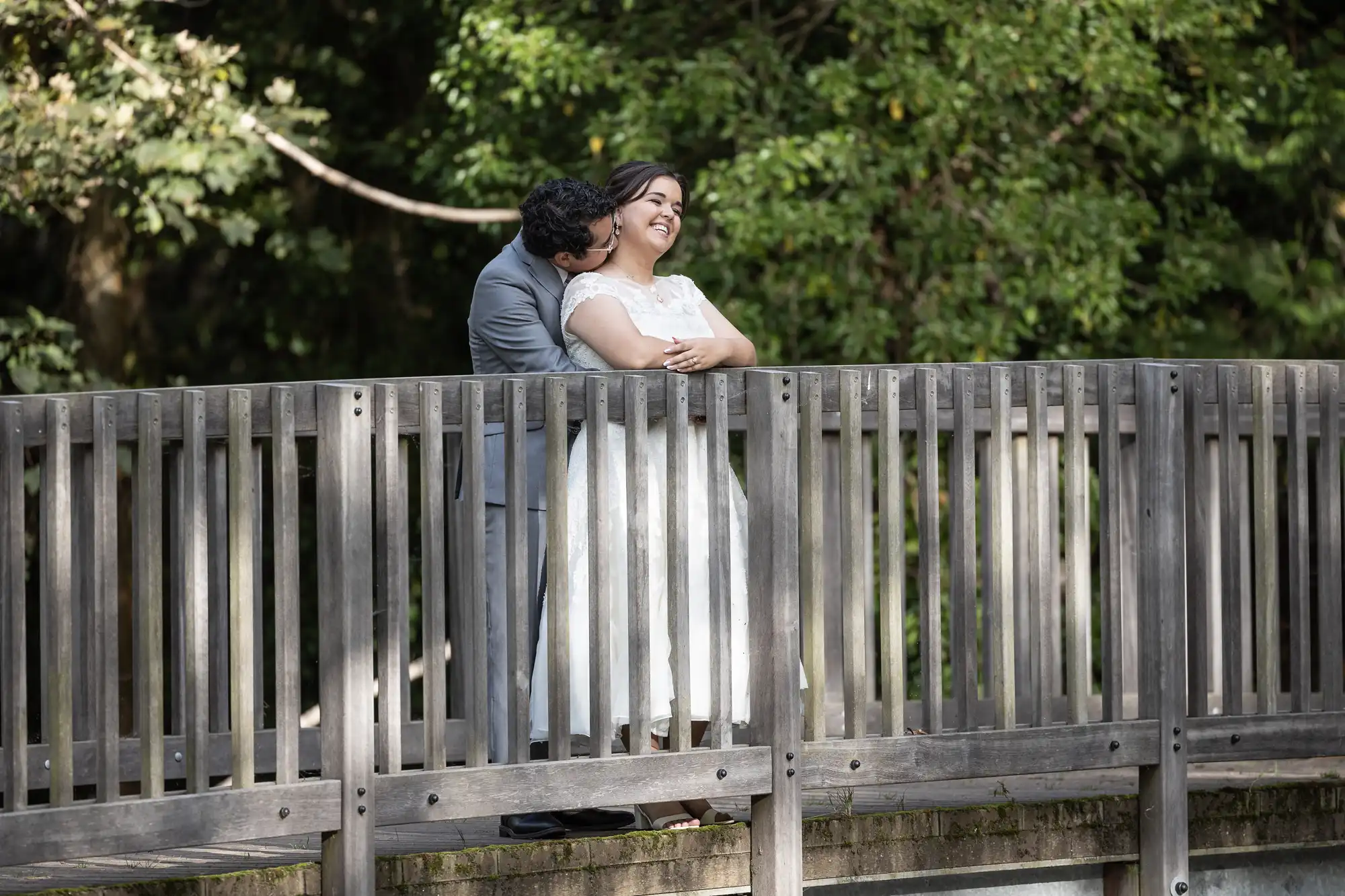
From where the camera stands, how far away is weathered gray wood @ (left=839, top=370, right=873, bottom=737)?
205 inches

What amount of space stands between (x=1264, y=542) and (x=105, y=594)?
329 centimetres

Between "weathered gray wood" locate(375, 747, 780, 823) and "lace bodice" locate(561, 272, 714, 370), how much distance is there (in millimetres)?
1061

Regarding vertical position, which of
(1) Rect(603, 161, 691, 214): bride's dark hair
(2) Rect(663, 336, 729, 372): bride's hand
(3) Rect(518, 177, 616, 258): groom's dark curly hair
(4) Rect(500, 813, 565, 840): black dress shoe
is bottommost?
(4) Rect(500, 813, 565, 840): black dress shoe

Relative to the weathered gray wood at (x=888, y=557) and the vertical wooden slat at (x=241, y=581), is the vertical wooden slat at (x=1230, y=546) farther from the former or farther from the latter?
the vertical wooden slat at (x=241, y=581)

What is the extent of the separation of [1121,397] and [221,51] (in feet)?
23.1

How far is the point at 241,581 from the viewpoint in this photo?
4.59 meters

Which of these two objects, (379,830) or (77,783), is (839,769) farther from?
(77,783)

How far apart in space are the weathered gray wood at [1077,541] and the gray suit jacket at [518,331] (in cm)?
137

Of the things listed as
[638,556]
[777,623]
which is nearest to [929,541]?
[777,623]

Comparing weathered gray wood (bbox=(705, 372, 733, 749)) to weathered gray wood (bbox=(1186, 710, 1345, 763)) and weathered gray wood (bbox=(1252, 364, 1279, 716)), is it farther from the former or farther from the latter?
weathered gray wood (bbox=(1252, 364, 1279, 716))

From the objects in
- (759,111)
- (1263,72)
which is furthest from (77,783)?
(1263,72)

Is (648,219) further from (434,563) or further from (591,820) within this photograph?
(591,820)

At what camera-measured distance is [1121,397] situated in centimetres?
559

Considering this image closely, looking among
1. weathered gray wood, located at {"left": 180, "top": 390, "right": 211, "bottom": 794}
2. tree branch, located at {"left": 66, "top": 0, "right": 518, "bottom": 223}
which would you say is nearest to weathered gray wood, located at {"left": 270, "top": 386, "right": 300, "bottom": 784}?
weathered gray wood, located at {"left": 180, "top": 390, "right": 211, "bottom": 794}
